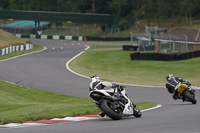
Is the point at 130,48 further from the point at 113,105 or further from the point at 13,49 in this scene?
the point at 113,105

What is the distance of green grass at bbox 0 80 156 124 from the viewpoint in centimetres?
1393

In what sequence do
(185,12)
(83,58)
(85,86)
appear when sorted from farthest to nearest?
1. (185,12)
2. (83,58)
3. (85,86)

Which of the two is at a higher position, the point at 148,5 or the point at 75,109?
the point at 148,5

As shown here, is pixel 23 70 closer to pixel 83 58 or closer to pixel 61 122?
pixel 83 58

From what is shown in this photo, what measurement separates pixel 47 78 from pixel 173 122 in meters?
22.3

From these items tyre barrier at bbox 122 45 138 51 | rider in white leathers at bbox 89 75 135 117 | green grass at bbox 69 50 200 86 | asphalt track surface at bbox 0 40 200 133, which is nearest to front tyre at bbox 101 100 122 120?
asphalt track surface at bbox 0 40 200 133

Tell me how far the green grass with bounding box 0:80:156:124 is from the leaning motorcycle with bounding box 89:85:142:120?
1.39 m

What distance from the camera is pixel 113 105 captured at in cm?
1211

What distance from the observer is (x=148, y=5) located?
102m

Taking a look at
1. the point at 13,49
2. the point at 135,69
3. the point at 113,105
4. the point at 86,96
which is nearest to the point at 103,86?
the point at 113,105

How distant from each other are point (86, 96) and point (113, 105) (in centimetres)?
1155

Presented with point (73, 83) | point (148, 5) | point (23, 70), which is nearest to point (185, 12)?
point (148, 5)

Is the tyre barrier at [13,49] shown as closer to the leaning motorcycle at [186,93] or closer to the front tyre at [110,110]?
the leaning motorcycle at [186,93]

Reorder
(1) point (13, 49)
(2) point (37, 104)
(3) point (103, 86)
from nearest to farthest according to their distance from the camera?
(3) point (103, 86), (2) point (37, 104), (1) point (13, 49)
